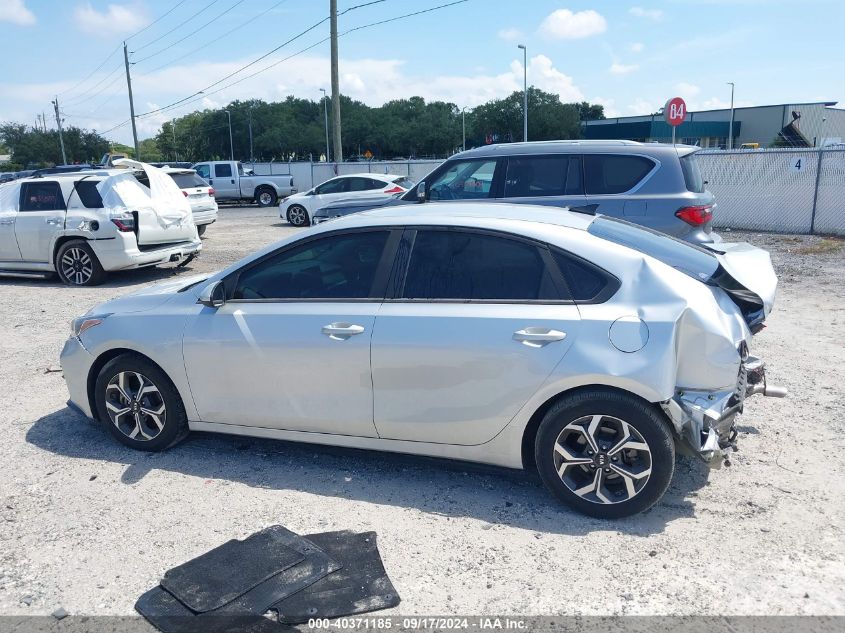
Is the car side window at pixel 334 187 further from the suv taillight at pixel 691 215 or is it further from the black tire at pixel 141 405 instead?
the black tire at pixel 141 405

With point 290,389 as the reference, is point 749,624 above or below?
below

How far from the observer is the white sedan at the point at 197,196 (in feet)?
54.8

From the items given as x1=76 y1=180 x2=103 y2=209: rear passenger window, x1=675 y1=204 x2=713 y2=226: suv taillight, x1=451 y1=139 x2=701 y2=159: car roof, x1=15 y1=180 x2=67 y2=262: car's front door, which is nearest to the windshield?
x1=675 y1=204 x2=713 y2=226: suv taillight

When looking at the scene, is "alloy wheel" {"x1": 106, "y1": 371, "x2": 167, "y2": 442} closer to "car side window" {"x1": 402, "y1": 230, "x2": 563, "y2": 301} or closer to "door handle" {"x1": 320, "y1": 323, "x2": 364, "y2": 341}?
"door handle" {"x1": 320, "y1": 323, "x2": 364, "y2": 341}

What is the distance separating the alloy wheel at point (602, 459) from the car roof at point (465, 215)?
3.91 ft

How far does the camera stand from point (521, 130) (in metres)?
76.2

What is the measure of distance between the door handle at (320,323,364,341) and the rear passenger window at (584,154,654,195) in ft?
16.7

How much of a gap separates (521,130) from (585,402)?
2997 inches

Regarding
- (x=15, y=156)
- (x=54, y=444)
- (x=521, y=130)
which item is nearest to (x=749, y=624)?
(x=54, y=444)

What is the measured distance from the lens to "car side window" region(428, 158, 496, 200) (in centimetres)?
883

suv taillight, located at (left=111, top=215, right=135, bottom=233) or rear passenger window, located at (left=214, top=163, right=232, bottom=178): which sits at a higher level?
rear passenger window, located at (left=214, top=163, right=232, bottom=178)

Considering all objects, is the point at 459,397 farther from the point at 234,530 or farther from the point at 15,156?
the point at 15,156

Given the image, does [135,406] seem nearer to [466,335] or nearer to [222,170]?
[466,335]

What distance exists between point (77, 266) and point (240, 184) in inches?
708
